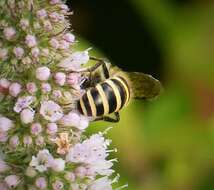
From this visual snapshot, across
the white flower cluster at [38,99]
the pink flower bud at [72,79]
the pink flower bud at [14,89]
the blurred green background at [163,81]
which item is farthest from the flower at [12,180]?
the blurred green background at [163,81]

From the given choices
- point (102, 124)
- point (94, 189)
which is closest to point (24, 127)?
point (94, 189)

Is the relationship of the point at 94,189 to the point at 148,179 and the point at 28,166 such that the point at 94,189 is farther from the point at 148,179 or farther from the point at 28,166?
the point at 148,179

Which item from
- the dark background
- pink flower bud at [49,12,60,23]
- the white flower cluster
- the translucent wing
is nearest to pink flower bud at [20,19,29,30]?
the white flower cluster

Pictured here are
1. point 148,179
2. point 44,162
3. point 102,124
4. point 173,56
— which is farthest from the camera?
point 173,56

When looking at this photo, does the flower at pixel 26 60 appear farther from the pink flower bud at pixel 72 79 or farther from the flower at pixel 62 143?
the flower at pixel 62 143

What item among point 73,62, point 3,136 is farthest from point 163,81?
point 3,136

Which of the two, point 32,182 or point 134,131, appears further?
point 134,131

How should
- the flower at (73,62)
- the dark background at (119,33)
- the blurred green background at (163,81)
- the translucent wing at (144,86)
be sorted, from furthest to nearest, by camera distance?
the dark background at (119,33)
the blurred green background at (163,81)
the translucent wing at (144,86)
the flower at (73,62)
